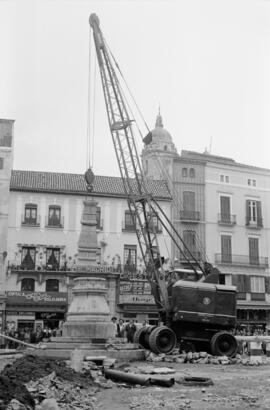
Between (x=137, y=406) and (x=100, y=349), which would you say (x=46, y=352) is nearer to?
(x=100, y=349)

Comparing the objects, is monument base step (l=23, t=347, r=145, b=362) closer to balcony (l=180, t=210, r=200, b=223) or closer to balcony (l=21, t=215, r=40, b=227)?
balcony (l=21, t=215, r=40, b=227)

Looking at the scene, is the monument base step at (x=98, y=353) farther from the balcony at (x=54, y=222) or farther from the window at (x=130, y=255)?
the window at (x=130, y=255)

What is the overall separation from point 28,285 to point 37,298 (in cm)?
131

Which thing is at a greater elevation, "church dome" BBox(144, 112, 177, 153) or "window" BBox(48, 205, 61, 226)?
"church dome" BBox(144, 112, 177, 153)

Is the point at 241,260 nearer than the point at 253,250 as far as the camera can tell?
Yes

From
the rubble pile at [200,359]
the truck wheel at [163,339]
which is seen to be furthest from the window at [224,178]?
the rubble pile at [200,359]

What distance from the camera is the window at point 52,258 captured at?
4185cm

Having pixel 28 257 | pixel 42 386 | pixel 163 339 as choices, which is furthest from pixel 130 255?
pixel 42 386

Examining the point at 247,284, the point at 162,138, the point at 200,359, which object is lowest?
the point at 200,359

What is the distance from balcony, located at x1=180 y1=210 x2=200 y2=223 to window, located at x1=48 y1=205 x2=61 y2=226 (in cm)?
958

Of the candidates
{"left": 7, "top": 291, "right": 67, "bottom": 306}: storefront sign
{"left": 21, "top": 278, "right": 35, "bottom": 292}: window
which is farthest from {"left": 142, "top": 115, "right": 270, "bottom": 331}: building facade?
{"left": 21, "top": 278, "right": 35, "bottom": 292}: window

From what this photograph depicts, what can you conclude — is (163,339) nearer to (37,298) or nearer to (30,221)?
(37,298)

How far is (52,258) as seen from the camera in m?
42.3

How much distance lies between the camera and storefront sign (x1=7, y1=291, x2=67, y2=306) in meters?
40.3
